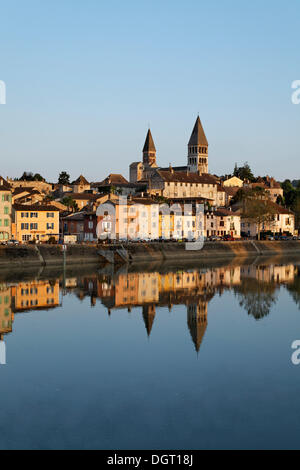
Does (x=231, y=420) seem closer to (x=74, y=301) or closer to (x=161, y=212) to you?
(x=74, y=301)

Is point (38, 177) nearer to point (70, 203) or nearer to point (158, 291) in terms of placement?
point (70, 203)

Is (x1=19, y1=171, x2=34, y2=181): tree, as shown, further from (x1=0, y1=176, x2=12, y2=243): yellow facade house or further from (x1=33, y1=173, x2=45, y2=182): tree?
(x1=0, y1=176, x2=12, y2=243): yellow facade house

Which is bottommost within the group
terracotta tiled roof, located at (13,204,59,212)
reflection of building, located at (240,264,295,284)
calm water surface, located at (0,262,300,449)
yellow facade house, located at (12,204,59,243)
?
calm water surface, located at (0,262,300,449)

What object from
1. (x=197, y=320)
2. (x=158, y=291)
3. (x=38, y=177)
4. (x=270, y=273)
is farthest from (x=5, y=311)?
(x=38, y=177)

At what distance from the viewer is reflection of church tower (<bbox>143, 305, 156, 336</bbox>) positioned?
4000cm

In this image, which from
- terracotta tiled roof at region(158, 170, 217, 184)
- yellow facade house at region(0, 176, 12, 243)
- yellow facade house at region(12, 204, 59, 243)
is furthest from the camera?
terracotta tiled roof at region(158, 170, 217, 184)

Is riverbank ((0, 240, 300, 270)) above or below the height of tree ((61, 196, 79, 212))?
below

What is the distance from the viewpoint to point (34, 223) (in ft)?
300

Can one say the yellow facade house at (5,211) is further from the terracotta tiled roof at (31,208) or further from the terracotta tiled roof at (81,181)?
the terracotta tiled roof at (81,181)

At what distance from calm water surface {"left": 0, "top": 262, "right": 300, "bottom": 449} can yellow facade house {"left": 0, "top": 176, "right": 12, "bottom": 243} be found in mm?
32403

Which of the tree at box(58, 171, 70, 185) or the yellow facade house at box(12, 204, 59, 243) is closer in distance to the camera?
the yellow facade house at box(12, 204, 59, 243)

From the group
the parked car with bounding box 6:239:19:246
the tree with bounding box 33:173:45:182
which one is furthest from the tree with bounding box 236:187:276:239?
the tree with bounding box 33:173:45:182

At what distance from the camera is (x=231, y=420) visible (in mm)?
22062

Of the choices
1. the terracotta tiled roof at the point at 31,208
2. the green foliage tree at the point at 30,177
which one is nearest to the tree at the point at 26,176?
the green foliage tree at the point at 30,177
